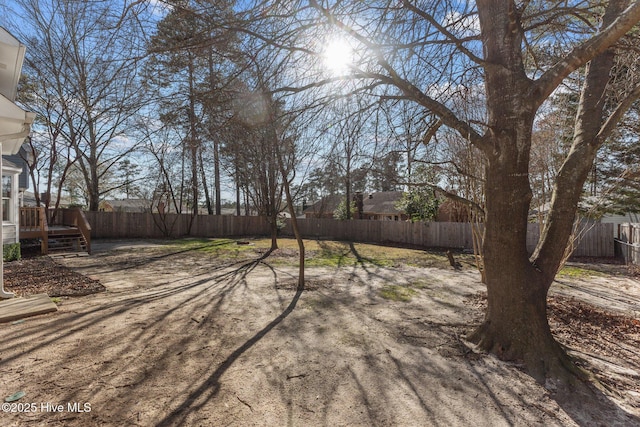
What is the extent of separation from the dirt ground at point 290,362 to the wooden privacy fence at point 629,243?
18.9ft

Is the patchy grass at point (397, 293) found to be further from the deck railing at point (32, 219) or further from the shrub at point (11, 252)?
the deck railing at point (32, 219)

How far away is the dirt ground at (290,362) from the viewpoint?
210 centimetres

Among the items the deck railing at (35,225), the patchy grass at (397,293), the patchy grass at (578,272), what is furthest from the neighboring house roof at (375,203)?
the patchy grass at (397,293)

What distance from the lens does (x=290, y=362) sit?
9.37 feet

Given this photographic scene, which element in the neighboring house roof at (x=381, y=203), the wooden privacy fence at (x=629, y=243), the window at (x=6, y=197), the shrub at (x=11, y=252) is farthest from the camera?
the neighboring house roof at (x=381, y=203)

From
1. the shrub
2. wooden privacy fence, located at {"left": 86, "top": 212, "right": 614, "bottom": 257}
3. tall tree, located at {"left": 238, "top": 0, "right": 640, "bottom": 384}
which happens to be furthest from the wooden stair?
tall tree, located at {"left": 238, "top": 0, "right": 640, "bottom": 384}

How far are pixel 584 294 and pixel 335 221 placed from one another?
1521cm

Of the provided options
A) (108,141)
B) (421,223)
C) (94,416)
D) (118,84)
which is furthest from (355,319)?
(108,141)

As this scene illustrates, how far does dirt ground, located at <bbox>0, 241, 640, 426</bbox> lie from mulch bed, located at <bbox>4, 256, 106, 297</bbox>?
0.32 ft

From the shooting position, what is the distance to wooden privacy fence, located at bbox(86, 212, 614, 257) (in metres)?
11.9

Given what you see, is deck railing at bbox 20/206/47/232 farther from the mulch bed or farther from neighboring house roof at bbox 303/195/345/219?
neighboring house roof at bbox 303/195/345/219

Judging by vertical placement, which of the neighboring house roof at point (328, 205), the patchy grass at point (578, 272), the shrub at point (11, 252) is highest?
the neighboring house roof at point (328, 205)

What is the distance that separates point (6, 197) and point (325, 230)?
1560cm

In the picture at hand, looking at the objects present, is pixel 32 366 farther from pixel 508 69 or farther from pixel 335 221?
pixel 335 221
